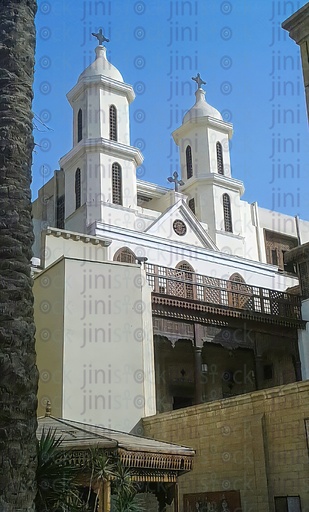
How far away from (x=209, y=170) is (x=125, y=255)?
10.2 meters

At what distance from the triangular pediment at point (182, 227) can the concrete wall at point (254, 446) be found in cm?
1570

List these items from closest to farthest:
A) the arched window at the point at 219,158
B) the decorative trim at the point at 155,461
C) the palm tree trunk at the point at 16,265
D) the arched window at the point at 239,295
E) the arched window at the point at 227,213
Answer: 1. the palm tree trunk at the point at 16,265
2. the decorative trim at the point at 155,461
3. the arched window at the point at 239,295
4. the arched window at the point at 227,213
5. the arched window at the point at 219,158

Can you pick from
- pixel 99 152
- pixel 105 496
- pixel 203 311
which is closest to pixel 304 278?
pixel 203 311

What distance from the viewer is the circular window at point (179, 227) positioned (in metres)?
29.3

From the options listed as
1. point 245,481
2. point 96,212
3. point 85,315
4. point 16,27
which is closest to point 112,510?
point 245,481

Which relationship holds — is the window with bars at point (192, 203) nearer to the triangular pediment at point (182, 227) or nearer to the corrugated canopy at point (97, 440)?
the triangular pediment at point (182, 227)

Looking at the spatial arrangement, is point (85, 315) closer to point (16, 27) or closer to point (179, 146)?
point (16, 27)

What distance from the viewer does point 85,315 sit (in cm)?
1595

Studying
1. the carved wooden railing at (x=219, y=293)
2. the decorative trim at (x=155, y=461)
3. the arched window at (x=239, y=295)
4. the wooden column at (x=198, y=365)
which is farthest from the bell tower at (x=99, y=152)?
the decorative trim at (x=155, y=461)

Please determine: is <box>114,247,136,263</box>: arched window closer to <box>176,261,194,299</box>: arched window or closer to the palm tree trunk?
<box>176,261,194,299</box>: arched window

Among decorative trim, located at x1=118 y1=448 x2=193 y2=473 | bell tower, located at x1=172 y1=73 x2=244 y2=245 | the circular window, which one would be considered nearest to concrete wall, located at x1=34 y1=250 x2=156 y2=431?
decorative trim, located at x1=118 y1=448 x2=193 y2=473

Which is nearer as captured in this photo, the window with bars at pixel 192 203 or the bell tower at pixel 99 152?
the bell tower at pixel 99 152

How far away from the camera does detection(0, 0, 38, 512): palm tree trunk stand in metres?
6.08

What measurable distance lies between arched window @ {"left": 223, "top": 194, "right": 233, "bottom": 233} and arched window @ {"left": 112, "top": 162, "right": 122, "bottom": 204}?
6.34m
